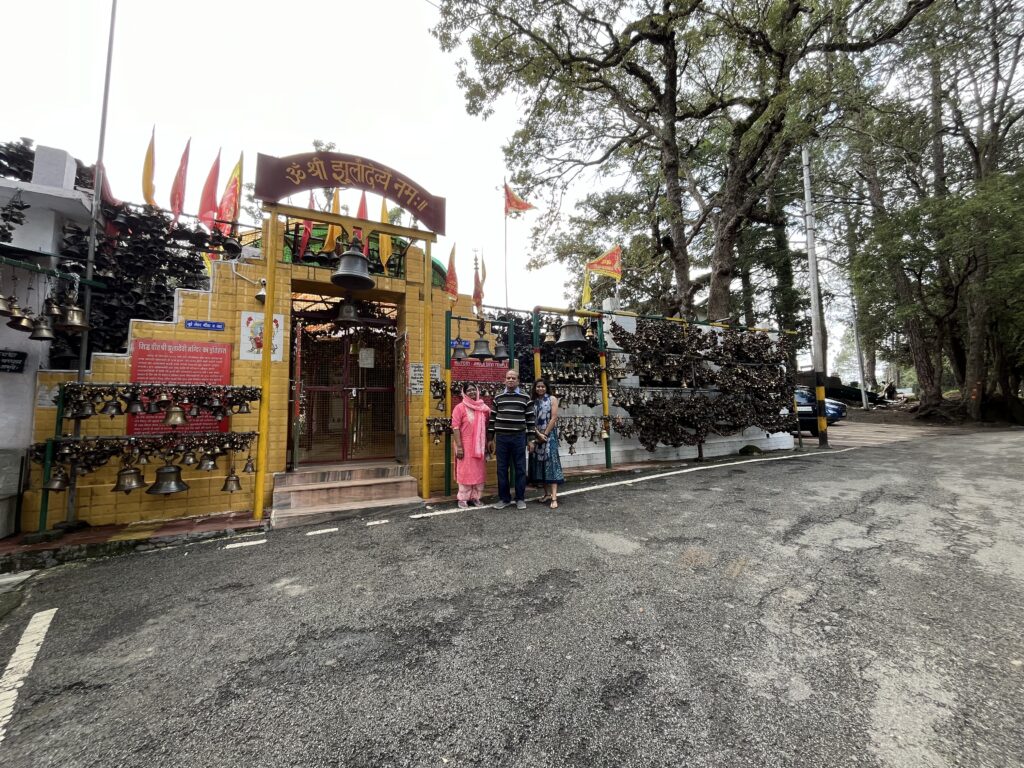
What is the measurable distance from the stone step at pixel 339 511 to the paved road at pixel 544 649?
22.5 inches

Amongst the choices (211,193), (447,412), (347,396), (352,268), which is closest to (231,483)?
(347,396)

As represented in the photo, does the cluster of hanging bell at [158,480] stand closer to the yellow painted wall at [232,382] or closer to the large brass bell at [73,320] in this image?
the yellow painted wall at [232,382]

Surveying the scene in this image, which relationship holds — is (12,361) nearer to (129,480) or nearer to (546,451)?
(129,480)

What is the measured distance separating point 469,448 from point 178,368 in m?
Answer: 4.01

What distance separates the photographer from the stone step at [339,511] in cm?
498

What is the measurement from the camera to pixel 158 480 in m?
4.82

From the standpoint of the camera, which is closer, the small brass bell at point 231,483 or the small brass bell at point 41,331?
the small brass bell at point 41,331

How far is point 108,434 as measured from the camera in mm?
4949

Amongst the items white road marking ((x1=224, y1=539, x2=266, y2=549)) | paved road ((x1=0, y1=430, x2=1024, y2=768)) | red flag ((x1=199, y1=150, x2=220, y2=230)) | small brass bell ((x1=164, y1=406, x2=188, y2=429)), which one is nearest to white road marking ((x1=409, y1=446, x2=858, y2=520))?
paved road ((x1=0, y1=430, x2=1024, y2=768))

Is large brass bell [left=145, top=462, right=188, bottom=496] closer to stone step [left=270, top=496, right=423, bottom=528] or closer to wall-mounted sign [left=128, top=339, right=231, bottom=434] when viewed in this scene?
wall-mounted sign [left=128, top=339, right=231, bottom=434]

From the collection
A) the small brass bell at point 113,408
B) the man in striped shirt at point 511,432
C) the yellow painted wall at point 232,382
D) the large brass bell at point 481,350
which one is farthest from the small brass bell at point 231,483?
the large brass bell at point 481,350

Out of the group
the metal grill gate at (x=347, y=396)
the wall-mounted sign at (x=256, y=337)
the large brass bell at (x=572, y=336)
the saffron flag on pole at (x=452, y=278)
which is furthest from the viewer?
the saffron flag on pole at (x=452, y=278)

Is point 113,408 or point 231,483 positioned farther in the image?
point 231,483

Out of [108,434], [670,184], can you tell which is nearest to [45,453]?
[108,434]
